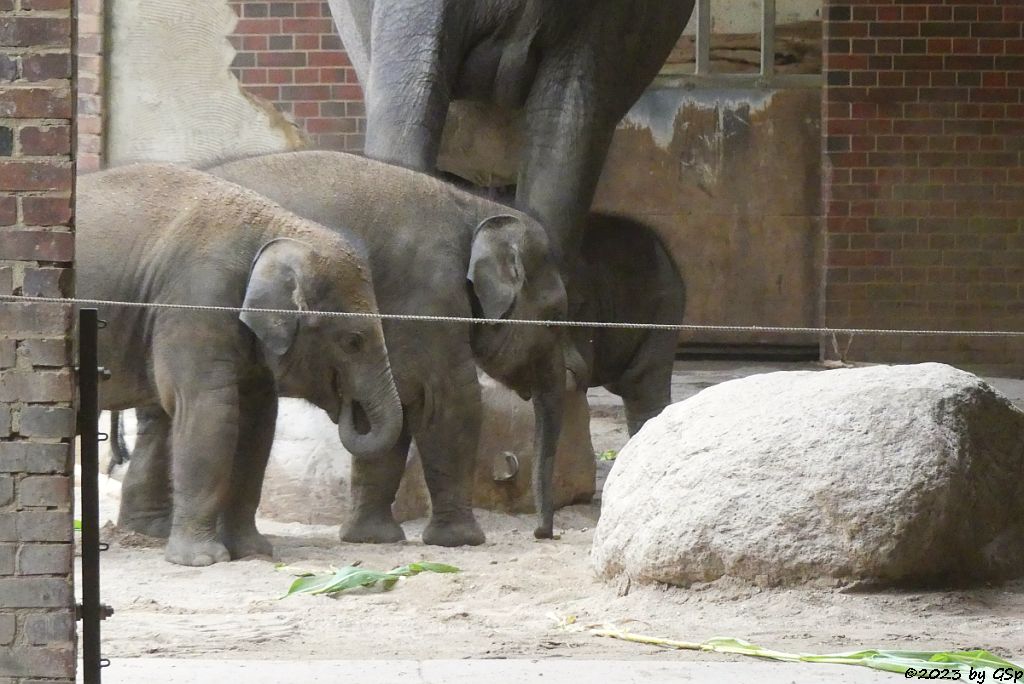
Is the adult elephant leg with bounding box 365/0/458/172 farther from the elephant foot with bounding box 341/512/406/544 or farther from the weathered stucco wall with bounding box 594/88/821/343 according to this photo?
the weathered stucco wall with bounding box 594/88/821/343

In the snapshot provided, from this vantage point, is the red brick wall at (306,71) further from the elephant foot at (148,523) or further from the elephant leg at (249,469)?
the elephant leg at (249,469)

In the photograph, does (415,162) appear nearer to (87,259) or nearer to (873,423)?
(87,259)

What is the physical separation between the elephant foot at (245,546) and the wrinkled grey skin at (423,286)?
527 millimetres

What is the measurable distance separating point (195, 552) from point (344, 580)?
998mm

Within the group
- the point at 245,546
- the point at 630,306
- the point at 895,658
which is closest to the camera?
the point at 895,658

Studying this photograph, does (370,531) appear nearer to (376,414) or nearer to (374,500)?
(374,500)

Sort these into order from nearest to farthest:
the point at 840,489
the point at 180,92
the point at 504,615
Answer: the point at 840,489 → the point at 504,615 → the point at 180,92

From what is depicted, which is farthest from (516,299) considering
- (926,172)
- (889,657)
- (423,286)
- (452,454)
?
(926,172)

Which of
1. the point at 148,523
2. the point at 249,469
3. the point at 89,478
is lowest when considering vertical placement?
the point at 148,523

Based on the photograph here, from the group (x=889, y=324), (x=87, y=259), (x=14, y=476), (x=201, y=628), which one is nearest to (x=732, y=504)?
(x=201, y=628)

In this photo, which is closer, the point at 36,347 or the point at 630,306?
the point at 36,347

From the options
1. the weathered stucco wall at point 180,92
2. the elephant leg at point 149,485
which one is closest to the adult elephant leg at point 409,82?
the elephant leg at point 149,485

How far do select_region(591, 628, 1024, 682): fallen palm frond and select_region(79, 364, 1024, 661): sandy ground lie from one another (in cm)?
8

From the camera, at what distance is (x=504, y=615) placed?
5.12 meters
